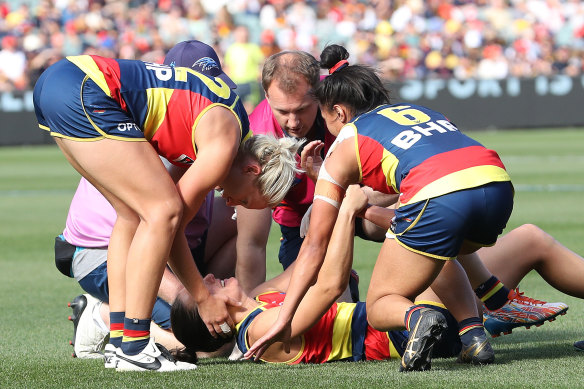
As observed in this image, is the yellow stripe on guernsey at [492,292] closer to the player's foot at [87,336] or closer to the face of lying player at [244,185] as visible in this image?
the face of lying player at [244,185]

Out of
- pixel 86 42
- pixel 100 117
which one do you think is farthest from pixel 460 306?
pixel 86 42

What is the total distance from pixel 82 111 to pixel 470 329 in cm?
217

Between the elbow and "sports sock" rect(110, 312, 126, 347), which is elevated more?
the elbow

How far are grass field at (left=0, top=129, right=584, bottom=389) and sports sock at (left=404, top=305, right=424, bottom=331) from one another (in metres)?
0.24

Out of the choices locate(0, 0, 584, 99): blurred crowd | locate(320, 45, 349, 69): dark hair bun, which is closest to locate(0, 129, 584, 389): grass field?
locate(320, 45, 349, 69): dark hair bun

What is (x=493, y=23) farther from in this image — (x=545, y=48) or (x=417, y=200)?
(x=417, y=200)

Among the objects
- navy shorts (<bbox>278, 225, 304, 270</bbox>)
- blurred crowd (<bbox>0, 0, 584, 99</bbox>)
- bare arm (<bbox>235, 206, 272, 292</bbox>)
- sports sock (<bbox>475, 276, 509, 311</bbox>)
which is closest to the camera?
sports sock (<bbox>475, 276, 509, 311</bbox>)

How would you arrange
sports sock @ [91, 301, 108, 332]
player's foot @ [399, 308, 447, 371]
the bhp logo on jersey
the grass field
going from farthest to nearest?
the bhp logo on jersey, sports sock @ [91, 301, 108, 332], the grass field, player's foot @ [399, 308, 447, 371]

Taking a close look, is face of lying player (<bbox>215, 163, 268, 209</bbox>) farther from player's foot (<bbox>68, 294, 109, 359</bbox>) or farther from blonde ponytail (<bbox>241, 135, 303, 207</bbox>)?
player's foot (<bbox>68, 294, 109, 359</bbox>)

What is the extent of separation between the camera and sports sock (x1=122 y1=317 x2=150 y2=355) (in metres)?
4.57

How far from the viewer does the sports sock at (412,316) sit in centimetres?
419

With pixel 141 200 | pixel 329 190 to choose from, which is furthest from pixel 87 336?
pixel 329 190

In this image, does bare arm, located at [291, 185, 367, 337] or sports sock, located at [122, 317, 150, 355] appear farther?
bare arm, located at [291, 185, 367, 337]

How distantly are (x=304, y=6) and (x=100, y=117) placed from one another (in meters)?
23.4
